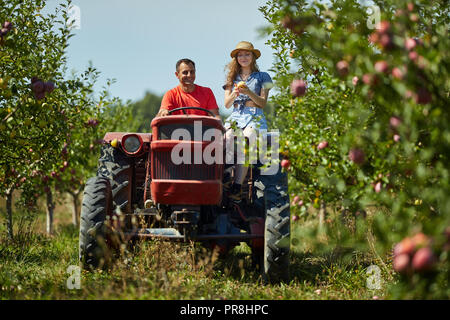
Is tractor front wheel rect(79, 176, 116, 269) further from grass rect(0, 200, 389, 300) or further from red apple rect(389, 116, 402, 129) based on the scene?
red apple rect(389, 116, 402, 129)

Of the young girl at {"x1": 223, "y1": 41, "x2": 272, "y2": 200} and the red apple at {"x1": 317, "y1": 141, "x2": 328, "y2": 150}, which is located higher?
the young girl at {"x1": 223, "y1": 41, "x2": 272, "y2": 200}

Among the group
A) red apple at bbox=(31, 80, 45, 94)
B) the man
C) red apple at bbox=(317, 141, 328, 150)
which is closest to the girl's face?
the man

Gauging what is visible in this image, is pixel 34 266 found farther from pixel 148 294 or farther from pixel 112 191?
pixel 148 294

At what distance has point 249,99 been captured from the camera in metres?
4.19

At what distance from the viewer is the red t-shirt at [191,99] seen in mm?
4139

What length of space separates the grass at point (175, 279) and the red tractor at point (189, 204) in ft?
0.50

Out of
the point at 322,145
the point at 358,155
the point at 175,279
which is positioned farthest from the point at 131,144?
the point at 358,155

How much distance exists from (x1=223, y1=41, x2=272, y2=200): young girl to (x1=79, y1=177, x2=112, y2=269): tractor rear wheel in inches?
41.8

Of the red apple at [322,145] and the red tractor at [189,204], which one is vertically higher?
the red apple at [322,145]

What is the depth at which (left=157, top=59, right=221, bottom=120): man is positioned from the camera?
13.8ft

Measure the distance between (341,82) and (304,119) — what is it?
1.43 ft

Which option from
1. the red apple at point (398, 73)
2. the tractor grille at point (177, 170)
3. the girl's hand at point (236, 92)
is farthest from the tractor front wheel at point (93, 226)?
the red apple at point (398, 73)

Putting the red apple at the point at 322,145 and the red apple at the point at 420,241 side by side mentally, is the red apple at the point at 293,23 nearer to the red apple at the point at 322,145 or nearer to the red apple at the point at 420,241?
the red apple at the point at 322,145

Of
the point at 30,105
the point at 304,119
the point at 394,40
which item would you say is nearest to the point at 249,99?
the point at 304,119
